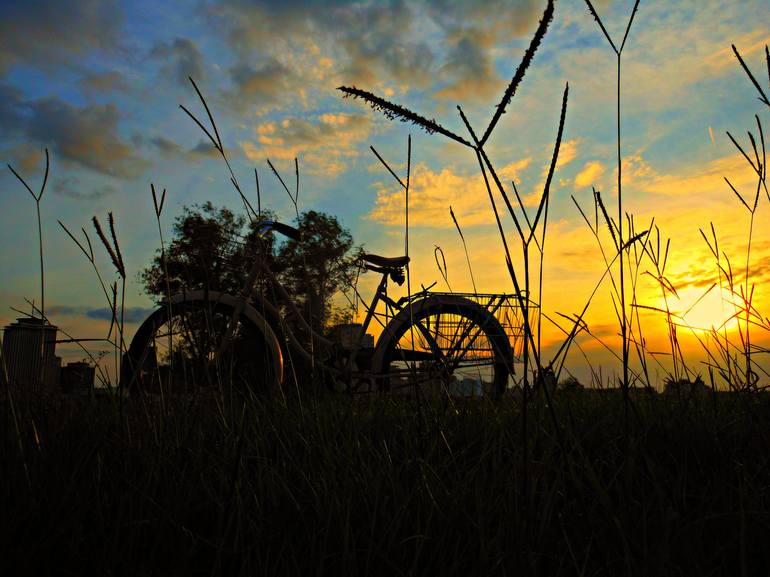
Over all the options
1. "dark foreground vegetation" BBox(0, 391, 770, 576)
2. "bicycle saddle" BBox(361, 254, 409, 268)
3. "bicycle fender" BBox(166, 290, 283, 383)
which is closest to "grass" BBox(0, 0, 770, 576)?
"dark foreground vegetation" BBox(0, 391, 770, 576)

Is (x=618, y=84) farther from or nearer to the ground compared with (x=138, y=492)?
farther from the ground

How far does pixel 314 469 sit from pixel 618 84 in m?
1.11

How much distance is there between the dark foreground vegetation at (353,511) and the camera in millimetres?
1046

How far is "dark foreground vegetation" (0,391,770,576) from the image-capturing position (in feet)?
3.43

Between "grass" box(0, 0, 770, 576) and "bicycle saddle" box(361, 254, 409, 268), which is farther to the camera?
"bicycle saddle" box(361, 254, 409, 268)

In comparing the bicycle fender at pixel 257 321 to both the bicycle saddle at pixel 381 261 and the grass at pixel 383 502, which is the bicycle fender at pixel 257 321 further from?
the grass at pixel 383 502

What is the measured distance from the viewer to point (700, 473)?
170 centimetres

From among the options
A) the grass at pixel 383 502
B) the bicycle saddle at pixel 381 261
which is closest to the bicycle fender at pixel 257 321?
the bicycle saddle at pixel 381 261

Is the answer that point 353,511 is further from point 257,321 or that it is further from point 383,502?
point 257,321

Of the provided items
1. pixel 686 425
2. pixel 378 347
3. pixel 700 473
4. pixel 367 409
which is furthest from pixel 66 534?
pixel 378 347

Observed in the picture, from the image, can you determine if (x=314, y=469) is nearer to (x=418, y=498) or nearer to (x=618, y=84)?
(x=418, y=498)

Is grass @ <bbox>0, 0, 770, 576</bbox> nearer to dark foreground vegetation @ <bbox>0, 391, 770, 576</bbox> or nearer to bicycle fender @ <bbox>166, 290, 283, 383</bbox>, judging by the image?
dark foreground vegetation @ <bbox>0, 391, 770, 576</bbox>

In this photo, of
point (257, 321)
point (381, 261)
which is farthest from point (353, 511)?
point (381, 261)

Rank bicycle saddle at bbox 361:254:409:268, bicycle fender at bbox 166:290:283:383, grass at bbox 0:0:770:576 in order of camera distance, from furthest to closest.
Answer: bicycle saddle at bbox 361:254:409:268 < bicycle fender at bbox 166:290:283:383 < grass at bbox 0:0:770:576
